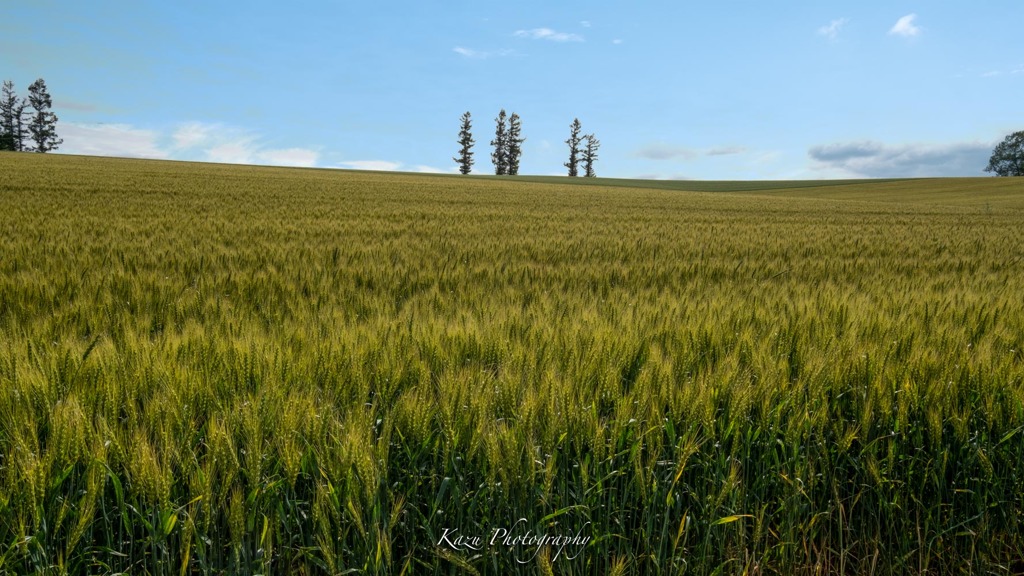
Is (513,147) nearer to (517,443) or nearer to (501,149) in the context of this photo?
(501,149)

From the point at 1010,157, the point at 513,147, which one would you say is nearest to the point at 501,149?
the point at 513,147

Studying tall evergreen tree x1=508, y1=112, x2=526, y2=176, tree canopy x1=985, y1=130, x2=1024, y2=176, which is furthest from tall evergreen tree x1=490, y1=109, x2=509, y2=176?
tree canopy x1=985, y1=130, x2=1024, y2=176

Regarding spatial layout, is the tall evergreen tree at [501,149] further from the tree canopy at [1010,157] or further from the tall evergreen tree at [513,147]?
the tree canopy at [1010,157]

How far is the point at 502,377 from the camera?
6.26 ft

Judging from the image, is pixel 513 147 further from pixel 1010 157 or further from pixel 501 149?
pixel 1010 157

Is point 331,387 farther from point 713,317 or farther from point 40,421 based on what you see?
point 713,317

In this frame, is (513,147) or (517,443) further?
(513,147)

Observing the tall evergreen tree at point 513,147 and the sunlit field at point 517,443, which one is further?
the tall evergreen tree at point 513,147

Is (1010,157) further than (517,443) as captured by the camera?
Yes

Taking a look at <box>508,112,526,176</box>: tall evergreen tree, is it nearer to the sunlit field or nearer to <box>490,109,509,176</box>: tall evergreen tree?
<box>490,109,509,176</box>: tall evergreen tree

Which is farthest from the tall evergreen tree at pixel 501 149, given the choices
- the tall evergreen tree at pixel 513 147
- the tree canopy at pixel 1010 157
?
the tree canopy at pixel 1010 157

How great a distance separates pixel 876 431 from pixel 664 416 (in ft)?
2.60

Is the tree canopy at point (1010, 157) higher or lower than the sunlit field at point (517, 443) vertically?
higher

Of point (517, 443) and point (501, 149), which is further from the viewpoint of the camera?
point (501, 149)
